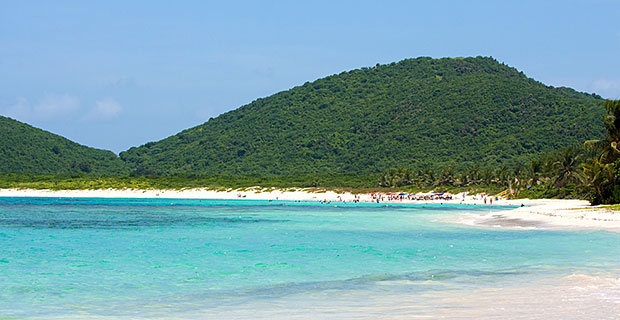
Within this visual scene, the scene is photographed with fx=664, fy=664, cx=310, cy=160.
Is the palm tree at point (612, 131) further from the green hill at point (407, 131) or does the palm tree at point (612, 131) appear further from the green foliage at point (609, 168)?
the green hill at point (407, 131)

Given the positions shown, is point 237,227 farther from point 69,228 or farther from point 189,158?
point 189,158

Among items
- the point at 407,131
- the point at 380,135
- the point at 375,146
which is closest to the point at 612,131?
the point at 375,146

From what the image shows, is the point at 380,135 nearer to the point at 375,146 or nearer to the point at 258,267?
the point at 375,146

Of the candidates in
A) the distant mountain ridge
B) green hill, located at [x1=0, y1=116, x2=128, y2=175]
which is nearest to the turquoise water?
the distant mountain ridge

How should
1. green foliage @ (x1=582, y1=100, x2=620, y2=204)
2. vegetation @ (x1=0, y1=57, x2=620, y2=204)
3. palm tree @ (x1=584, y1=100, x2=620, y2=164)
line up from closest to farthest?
green foliage @ (x1=582, y1=100, x2=620, y2=204), palm tree @ (x1=584, y1=100, x2=620, y2=164), vegetation @ (x1=0, y1=57, x2=620, y2=204)

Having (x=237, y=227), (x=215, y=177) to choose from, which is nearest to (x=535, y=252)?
(x=237, y=227)

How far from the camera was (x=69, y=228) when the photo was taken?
43.2 m

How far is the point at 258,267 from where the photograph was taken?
2192 centimetres

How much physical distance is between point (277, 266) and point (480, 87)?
159 meters

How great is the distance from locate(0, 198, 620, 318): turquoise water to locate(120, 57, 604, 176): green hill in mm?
108155

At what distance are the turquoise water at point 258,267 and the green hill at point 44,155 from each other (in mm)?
129991

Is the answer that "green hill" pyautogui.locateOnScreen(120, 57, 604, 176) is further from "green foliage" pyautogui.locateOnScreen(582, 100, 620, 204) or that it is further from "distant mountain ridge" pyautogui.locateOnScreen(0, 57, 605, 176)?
"green foliage" pyautogui.locateOnScreen(582, 100, 620, 204)

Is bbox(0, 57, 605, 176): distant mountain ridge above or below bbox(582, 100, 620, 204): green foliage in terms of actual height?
above

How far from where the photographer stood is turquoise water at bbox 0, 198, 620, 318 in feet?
50.0
